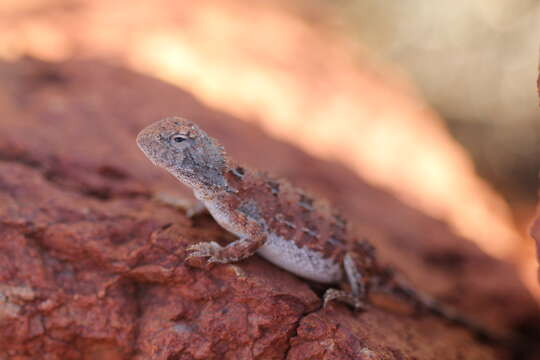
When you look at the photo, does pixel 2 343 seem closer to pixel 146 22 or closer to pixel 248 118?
pixel 248 118

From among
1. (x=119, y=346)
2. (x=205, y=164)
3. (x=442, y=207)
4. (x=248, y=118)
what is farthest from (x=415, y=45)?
(x=119, y=346)

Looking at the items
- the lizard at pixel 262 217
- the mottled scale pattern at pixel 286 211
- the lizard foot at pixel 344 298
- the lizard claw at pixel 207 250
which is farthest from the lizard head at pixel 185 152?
the lizard foot at pixel 344 298

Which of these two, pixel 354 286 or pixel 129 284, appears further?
pixel 354 286

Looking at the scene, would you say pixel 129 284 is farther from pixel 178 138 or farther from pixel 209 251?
pixel 178 138

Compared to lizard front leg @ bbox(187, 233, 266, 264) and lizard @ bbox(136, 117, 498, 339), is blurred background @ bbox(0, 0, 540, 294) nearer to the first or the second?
lizard @ bbox(136, 117, 498, 339)

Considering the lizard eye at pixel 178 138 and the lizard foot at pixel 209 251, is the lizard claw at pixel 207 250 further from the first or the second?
the lizard eye at pixel 178 138

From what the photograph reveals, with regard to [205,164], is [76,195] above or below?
below

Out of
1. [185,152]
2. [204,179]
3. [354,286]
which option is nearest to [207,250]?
[204,179]
